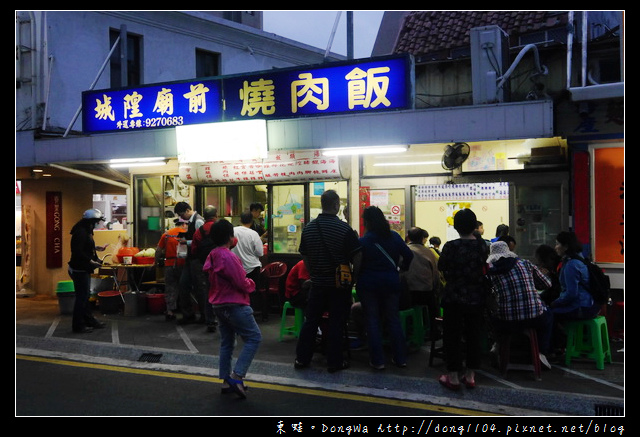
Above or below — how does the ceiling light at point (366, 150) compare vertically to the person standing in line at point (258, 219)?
above

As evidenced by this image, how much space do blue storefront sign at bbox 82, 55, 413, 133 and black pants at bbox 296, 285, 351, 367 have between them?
10.8 ft

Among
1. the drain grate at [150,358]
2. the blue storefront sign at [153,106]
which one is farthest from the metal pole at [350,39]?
the drain grate at [150,358]

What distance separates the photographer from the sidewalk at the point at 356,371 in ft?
20.1

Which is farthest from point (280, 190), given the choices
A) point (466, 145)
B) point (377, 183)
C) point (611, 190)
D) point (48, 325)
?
point (611, 190)

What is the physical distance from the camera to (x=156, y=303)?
37.6ft

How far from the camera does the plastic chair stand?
420 inches

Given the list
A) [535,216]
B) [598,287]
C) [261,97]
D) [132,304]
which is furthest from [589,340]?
[132,304]

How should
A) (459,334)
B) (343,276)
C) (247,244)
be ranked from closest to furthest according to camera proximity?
1. (459,334)
2. (343,276)
3. (247,244)

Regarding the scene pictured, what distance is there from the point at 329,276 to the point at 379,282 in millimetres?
573

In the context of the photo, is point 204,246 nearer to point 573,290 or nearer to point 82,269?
point 82,269

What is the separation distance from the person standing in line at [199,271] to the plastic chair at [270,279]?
104 centimetres

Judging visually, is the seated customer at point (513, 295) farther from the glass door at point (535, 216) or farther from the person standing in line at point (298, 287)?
the glass door at point (535, 216)

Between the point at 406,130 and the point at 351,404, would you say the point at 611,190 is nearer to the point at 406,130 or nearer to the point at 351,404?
the point at 406,130

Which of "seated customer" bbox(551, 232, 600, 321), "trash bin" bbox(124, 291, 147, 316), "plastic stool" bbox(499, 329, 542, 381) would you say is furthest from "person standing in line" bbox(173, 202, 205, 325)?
"seated customer" bbox(551, 232, 600, 321)
